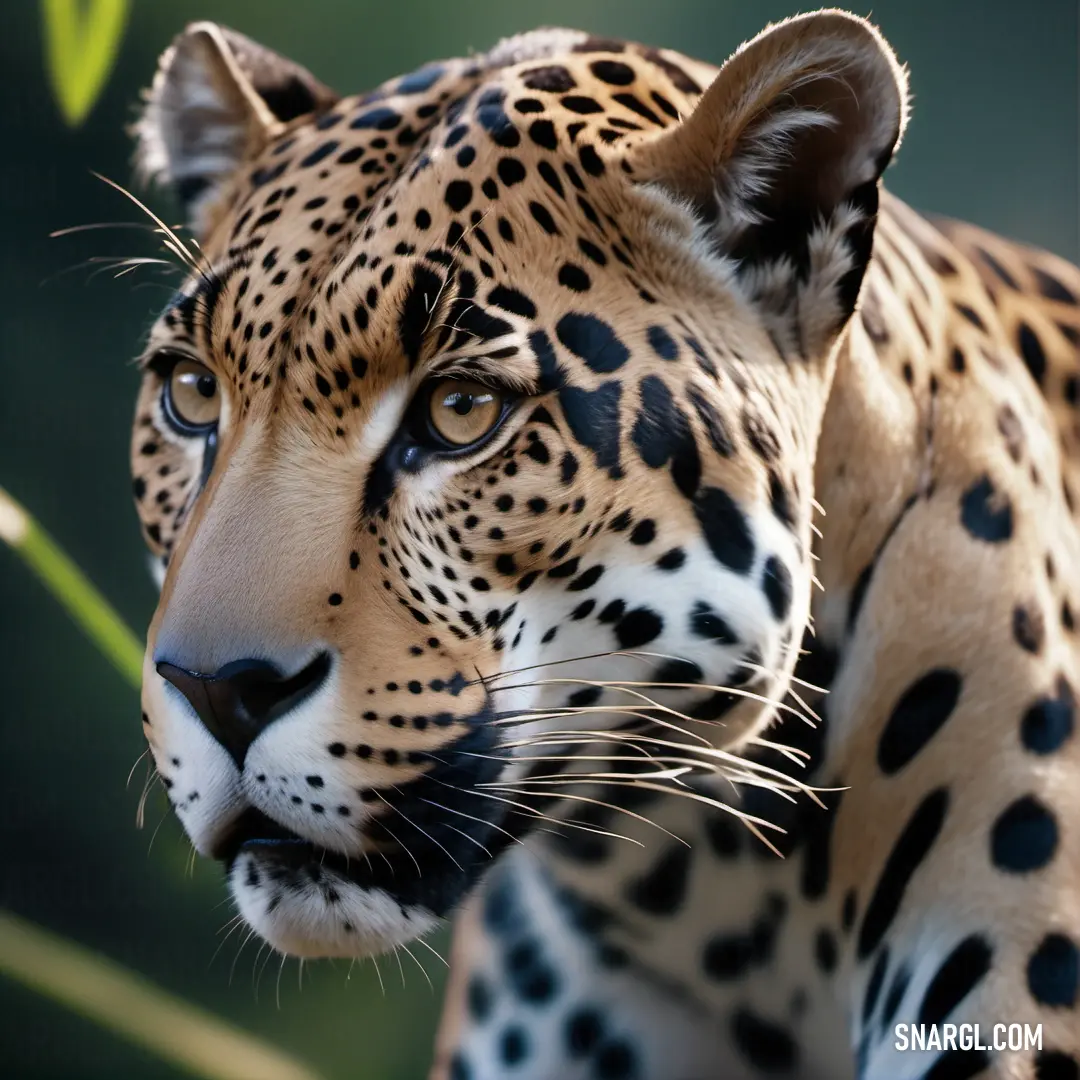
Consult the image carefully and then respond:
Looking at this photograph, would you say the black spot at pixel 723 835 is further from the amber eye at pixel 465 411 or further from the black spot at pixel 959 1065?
the amber eye at pixel 465 411

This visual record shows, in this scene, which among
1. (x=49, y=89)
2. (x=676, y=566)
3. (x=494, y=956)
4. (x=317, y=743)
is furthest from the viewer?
(x=49, y=89)

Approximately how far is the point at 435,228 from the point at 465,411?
5.6 inches

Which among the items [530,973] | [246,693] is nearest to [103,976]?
[530,973]

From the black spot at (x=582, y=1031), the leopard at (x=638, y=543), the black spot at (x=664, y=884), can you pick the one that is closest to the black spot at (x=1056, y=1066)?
the leopard at (x=638, y=543)

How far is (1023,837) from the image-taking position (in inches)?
42.3

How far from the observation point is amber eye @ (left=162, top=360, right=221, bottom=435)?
1136mm

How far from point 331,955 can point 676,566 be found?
0.40 m

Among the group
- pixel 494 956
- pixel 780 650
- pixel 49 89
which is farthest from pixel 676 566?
pixel 49 89

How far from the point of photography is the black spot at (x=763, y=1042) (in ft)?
4.18

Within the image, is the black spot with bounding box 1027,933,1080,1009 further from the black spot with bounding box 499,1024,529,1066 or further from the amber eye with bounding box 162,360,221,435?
the amber eye with bounding box 162,360,221,435

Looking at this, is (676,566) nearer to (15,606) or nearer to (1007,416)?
(1007,416)

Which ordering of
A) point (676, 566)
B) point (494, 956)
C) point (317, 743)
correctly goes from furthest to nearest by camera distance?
1. point (494, 956)
2. point (676, 566)
3. point (317, 743)

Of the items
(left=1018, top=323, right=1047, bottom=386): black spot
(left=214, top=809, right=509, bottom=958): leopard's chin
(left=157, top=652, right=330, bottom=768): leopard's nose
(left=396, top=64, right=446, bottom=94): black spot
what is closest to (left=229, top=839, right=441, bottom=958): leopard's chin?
(left=214, top=809, right=509, bottom=958): leopard's chin

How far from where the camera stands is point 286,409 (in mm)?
1016
